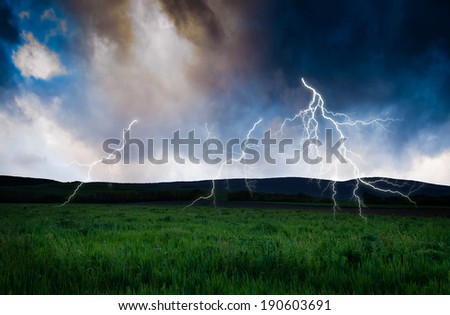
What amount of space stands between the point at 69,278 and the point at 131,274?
823mm

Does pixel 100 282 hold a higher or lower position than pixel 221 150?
lower

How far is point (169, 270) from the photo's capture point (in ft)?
13.7

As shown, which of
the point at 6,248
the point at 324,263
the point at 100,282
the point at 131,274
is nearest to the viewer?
the point at 100,282

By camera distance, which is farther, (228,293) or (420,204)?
(420,204)

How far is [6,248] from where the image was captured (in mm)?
5609

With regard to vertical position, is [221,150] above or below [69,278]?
above
